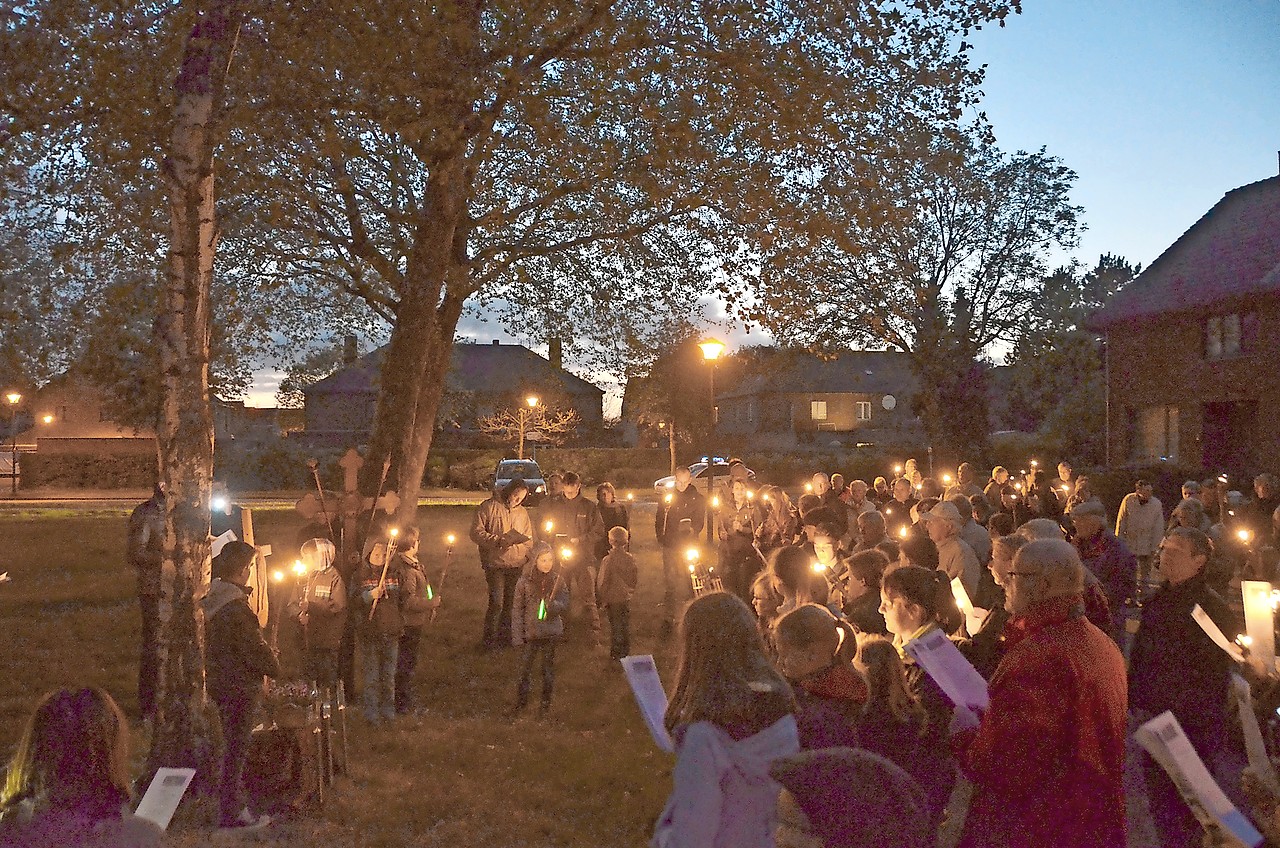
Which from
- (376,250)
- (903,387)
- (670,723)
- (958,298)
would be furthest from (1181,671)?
(903,387)

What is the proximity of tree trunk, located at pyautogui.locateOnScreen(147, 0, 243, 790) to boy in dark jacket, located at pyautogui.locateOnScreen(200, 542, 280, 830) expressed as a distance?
0.47 metres

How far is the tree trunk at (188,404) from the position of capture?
275 inches

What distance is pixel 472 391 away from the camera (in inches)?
2456

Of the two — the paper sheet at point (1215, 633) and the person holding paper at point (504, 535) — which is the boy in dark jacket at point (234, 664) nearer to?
the paper sheet at point (1215, 633)

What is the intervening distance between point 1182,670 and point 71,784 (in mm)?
4999

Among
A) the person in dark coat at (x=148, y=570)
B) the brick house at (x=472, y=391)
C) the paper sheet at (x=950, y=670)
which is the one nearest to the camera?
the paper sheet at (x=950, y=670)

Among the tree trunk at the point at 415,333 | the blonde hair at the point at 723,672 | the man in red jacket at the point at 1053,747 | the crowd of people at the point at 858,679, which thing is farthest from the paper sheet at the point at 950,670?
the tree trunk at the point at 415,333

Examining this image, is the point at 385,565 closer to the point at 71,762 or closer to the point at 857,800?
the point at 71,762

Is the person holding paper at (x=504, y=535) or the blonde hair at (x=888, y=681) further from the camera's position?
the person holding paper at (x=504, y=535)

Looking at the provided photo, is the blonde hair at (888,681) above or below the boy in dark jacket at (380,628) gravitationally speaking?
above

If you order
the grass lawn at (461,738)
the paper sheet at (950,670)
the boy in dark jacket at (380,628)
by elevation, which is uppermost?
the paper sheet at (950,670)

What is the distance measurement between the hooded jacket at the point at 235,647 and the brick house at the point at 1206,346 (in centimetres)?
2926

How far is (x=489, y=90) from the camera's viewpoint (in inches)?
436

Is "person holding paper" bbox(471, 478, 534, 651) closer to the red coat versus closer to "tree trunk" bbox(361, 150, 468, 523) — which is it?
"tree trunk" bbox(361, 150, 468, 523)
